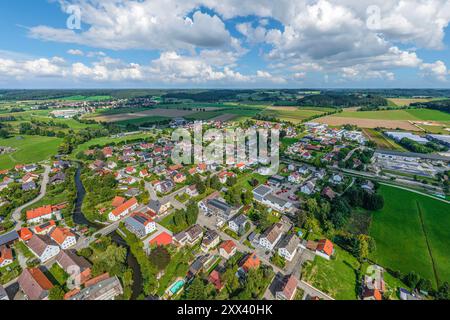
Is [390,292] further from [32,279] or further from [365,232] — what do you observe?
[32,279]

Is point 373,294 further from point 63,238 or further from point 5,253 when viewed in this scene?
point 5,253

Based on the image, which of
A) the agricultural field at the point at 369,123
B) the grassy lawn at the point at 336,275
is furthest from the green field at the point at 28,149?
the agricultural field at the point at 369,123

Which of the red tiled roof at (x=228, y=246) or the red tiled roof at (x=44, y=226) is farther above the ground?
the red tiled roof at (x=228, y=246)

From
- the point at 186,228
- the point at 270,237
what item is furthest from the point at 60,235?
A: the point at 270,237

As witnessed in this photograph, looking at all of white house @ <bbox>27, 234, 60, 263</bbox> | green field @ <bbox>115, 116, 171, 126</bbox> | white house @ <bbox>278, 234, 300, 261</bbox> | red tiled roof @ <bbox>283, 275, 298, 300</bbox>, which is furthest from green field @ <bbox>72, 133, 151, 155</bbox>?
red tiled roof @ <bbox>283, 275, 298, 300</bbox>

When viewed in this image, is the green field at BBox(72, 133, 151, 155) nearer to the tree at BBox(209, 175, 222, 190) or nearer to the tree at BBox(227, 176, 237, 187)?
the tree at BBox(209, 175, 222, 190)

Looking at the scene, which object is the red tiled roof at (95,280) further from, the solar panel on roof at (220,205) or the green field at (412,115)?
the green field at (412,115)
